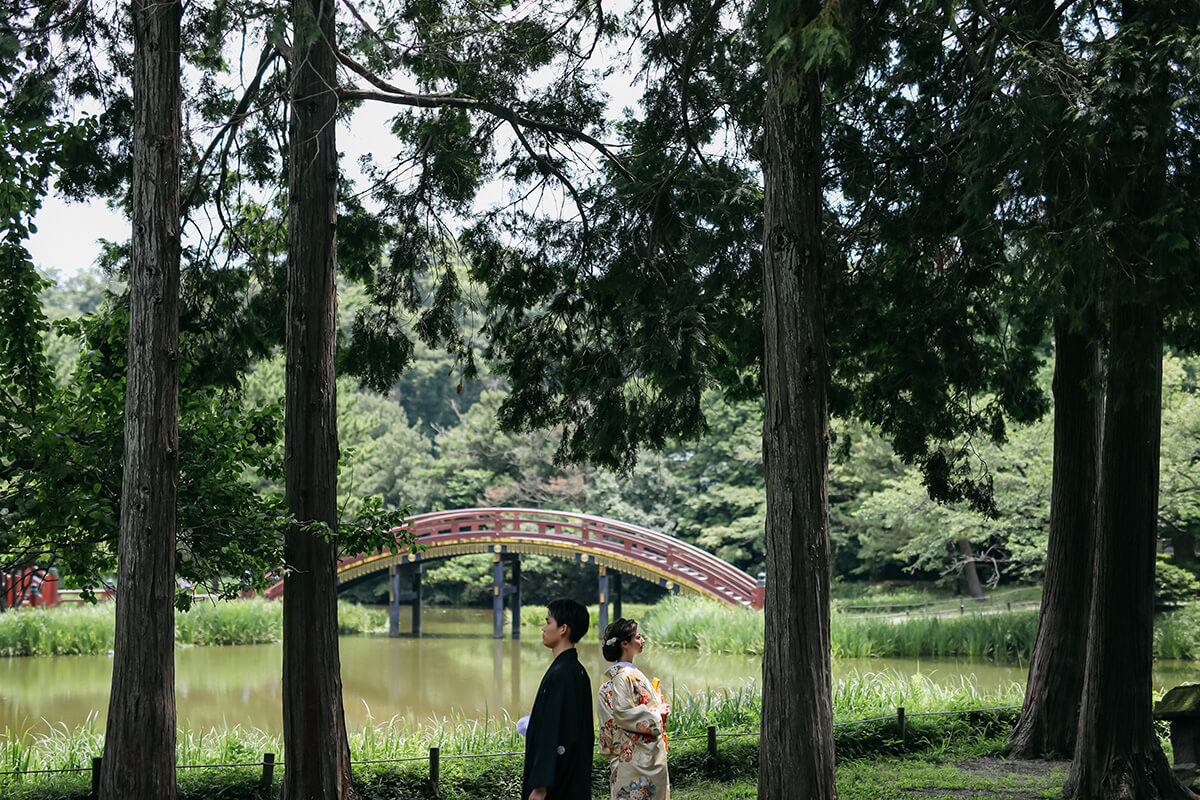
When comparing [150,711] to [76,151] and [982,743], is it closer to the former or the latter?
[76,151]

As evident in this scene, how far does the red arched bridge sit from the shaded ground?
13.6 m

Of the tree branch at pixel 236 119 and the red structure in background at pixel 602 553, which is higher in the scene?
the tree branch at pixel 236 119

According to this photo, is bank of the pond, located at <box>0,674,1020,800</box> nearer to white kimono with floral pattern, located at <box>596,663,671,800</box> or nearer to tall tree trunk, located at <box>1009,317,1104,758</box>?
tall tree trunk, located at <box>1009,317,1104,758</box>

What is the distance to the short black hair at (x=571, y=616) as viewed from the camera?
13.0ft

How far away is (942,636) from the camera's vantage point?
18.5m

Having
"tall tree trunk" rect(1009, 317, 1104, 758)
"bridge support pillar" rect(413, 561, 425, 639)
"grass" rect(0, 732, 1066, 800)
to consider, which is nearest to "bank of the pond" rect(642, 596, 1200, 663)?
"bridge support pillar" rect(413, 561, 425, 639)

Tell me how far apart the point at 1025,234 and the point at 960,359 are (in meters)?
2.74

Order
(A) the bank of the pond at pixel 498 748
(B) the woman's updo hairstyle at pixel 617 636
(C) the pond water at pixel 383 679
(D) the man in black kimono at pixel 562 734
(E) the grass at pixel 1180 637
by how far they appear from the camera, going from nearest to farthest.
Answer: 1. (D) the man in black kimono at pixel 562 734
2. (B) the woman's updo hairstyle at pixel 617 636
3. (A) the bank of the pond at pixel 498 748
4. (C) the pond water at pixel 383 679
5. (E) the grass at pixel 1180 637

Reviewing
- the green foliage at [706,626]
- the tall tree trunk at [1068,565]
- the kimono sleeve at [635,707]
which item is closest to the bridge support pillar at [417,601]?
the green foliage at [706,626]

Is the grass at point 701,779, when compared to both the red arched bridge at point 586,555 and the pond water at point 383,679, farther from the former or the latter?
the red arched bridge at point 586,555

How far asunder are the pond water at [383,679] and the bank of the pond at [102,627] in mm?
339

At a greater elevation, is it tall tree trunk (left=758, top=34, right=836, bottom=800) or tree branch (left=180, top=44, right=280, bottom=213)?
tree branch (left=180, top=44, right=280, bottom=213)

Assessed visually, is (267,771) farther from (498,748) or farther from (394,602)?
(394,602)

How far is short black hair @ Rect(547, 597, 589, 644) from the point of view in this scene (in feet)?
13.0
